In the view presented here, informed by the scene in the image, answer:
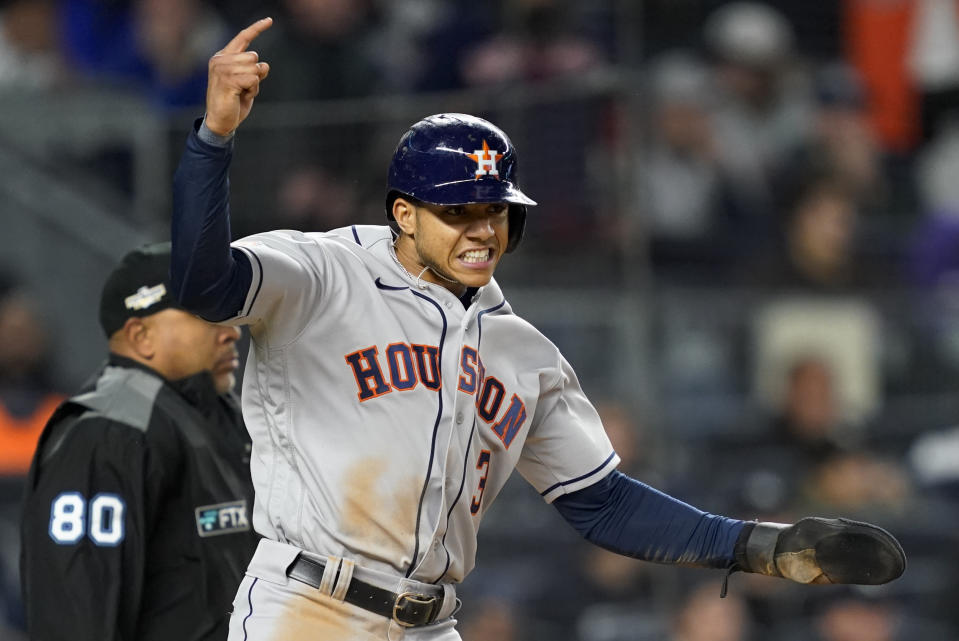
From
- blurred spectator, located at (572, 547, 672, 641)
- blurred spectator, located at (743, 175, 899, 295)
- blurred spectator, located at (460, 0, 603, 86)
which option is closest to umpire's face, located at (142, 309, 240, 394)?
blurred spectator, located at (572, 547, 672, 641)

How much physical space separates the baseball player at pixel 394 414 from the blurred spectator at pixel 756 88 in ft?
16.3

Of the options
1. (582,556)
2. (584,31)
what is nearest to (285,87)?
(584,31)

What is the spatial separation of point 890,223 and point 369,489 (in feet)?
18.9

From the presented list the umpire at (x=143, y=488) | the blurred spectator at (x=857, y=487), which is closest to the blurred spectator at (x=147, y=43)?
the umpire at (x=143, y=488)

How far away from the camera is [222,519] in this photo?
165 inches

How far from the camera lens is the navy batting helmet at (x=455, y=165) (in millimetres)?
3549

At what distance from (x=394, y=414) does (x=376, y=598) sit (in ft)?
1.38

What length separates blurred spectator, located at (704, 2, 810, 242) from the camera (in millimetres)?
8547

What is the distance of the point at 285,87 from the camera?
7.65m

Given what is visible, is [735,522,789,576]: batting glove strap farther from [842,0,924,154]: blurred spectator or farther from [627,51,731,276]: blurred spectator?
[842,0,924,154]: blurred spectator

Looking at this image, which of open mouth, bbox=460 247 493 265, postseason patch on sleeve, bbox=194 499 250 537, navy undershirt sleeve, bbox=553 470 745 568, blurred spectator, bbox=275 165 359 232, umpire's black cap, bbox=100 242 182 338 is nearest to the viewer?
open mouth, bbox=460 247 493 265

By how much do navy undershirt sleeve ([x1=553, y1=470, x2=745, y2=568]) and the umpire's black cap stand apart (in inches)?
50.1

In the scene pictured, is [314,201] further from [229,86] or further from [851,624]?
[229,86]

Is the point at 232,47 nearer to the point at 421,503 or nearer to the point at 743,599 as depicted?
the point at 421,503
